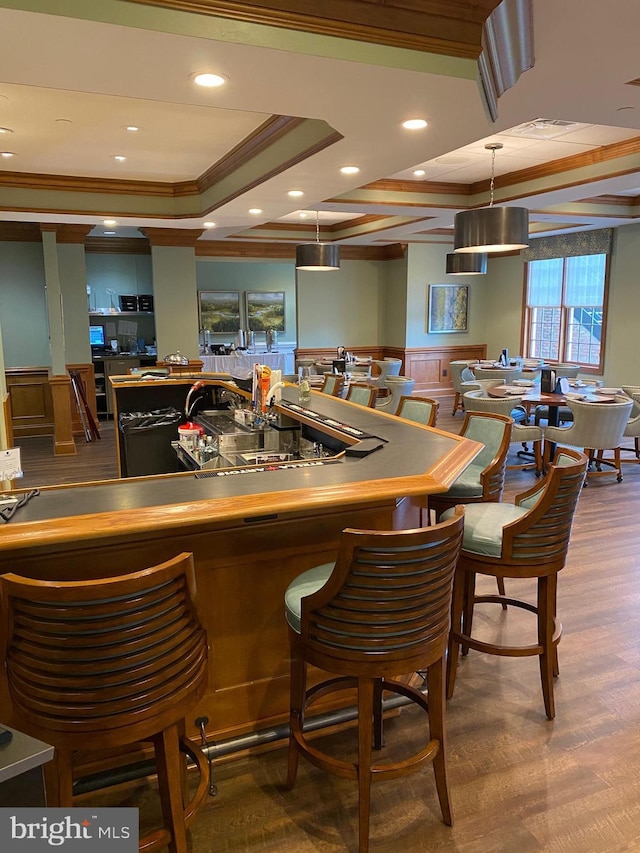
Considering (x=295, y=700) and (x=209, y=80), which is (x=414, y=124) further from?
(x=295, y=700)

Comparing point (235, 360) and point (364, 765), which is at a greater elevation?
point (235, 360)

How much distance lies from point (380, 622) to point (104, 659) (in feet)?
2.62

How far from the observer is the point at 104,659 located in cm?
159

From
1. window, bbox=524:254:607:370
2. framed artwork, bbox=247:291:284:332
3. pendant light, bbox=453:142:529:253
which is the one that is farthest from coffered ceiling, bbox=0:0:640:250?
framed artwork, bbox=247:291:284:332

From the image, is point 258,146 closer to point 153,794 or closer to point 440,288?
point 153,794

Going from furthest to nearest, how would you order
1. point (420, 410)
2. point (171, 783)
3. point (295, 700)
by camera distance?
point (420, 410) → point (295, 700) → point (171, 783)

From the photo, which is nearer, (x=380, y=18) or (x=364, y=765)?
(x=364, y=765)

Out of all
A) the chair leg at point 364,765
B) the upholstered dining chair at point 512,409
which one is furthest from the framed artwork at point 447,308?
the chair leg at point 364,765

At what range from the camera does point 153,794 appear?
223 centimetres

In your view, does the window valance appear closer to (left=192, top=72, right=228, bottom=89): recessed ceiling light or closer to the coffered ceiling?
the coffered ceiling

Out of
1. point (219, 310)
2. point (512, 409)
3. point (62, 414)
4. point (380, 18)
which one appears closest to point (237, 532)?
point (380, 18)

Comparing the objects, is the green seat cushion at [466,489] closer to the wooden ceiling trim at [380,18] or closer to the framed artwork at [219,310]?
the wooden ceiling trim at [380,18]

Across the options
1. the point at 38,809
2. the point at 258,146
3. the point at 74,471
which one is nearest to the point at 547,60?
the point at 258,146

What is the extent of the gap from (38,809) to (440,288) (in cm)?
1114
